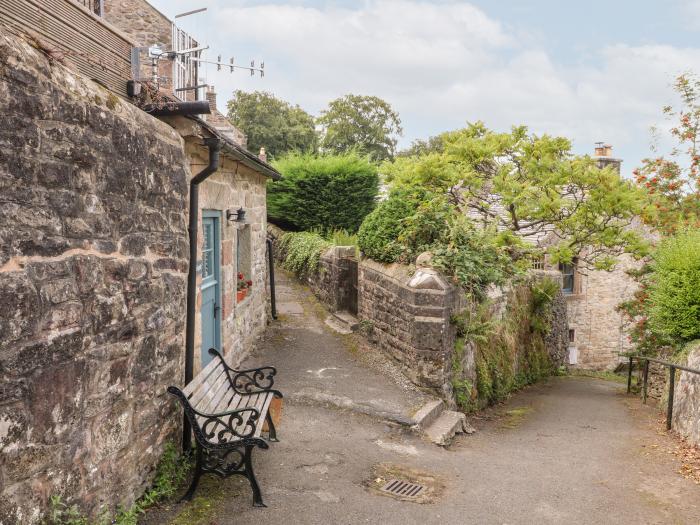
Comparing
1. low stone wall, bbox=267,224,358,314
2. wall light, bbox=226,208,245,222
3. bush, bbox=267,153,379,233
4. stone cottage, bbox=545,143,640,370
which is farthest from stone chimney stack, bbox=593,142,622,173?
wall light, bbox=226,208,245,222

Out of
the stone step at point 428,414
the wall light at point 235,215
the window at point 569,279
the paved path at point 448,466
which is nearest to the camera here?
the paved path at point 448,466

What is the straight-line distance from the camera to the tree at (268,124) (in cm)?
3569

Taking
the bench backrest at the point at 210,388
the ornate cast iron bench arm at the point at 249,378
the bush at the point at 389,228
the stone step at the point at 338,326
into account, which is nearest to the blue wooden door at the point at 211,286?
the ornate cast iron bench arm at the point at 249,378

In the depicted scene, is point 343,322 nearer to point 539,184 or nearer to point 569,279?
point 539,184

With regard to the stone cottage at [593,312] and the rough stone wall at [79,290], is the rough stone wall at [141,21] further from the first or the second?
the stone cottage at [593,312]

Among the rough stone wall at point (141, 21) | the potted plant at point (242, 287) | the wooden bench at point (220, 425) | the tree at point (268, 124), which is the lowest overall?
the wooden bench at point (220, 425)

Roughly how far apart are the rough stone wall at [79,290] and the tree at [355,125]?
36929 mm

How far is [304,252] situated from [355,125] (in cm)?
2790

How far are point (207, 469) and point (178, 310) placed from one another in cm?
133

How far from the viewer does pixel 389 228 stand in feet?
33.6

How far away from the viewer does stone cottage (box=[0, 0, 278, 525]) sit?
303cm

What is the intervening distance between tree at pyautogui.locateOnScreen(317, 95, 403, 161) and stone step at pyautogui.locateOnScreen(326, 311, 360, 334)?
29.8 metres

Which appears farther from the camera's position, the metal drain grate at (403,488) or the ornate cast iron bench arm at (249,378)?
the ornate cast iron bench arm at (249,378)

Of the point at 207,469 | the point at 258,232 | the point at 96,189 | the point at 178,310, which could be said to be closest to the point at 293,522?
the point at 207,469
